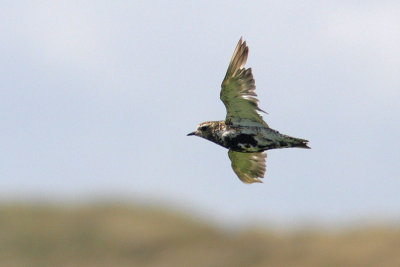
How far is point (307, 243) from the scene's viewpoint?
144 ft

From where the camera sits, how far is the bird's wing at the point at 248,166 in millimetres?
21875

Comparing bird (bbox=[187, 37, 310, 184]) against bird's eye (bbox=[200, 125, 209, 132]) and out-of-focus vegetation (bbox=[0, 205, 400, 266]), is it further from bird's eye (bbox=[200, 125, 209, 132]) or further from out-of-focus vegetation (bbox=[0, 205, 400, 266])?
out-of-focus vegetation (bbox=[0, 205, 400, 266])

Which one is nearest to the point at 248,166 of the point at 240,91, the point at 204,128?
the point at 204,128

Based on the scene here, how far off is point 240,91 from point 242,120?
27.1 inches

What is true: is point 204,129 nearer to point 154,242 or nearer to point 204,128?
point 204,128

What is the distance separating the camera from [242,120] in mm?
19750

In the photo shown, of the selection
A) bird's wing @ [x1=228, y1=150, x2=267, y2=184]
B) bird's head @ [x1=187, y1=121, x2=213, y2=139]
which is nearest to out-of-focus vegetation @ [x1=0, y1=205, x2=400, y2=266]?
bird's wing @ [x1=228, y1=150, x2=267, y2=184]

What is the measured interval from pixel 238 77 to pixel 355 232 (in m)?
25.5

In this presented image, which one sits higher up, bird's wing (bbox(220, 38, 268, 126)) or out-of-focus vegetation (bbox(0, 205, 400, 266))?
out-of-focus vegetation (bbox(0, 205, 400, 266))

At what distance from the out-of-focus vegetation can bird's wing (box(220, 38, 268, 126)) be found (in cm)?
2404

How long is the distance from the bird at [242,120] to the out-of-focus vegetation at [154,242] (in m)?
23.8

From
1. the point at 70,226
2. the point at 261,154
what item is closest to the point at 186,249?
the point at 70,226

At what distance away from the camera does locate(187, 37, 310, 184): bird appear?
1927 centimetres

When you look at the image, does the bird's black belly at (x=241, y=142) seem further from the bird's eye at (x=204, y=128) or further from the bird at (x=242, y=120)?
the bird's eye at (x=204, y=128)
